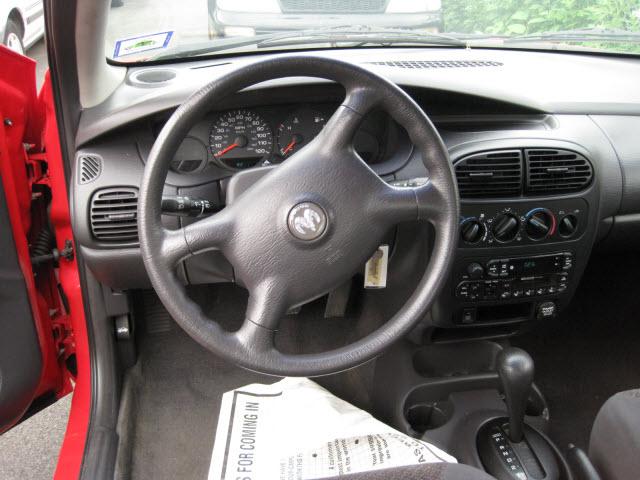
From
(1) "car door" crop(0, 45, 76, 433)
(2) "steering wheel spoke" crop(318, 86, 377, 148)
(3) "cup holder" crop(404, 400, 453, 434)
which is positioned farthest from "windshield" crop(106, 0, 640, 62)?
(3) "cup holder" crop(404, 400, 453, 434)

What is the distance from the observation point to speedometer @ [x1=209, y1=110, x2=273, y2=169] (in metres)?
1.32

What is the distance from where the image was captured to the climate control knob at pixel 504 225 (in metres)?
1.33

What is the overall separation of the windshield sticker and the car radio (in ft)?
2.97

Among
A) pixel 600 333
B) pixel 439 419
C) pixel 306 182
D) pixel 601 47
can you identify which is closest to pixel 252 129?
pixel 306 182

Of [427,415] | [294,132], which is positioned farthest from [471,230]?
[427,415]

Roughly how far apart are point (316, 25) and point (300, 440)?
1.03m

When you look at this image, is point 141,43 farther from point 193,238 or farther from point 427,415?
point 427,415

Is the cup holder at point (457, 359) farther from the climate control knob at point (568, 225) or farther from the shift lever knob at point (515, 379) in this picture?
the climate control knob at point (568, 225)

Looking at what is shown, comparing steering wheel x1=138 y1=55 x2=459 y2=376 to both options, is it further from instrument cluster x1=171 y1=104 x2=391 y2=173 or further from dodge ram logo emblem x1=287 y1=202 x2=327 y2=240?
instrument cluster x1=171 y1=104 x2=391 y2=173

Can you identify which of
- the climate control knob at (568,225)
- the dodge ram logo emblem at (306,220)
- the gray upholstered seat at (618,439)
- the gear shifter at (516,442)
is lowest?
the gear shifter at (516,442)

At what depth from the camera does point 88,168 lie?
1.28 m

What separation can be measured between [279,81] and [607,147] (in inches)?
32.1

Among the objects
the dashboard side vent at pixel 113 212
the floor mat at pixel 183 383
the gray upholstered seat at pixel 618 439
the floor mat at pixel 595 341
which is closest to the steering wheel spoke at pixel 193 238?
the dashboard side vent at pixel 113 212

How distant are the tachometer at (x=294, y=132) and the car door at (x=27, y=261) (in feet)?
1.86
